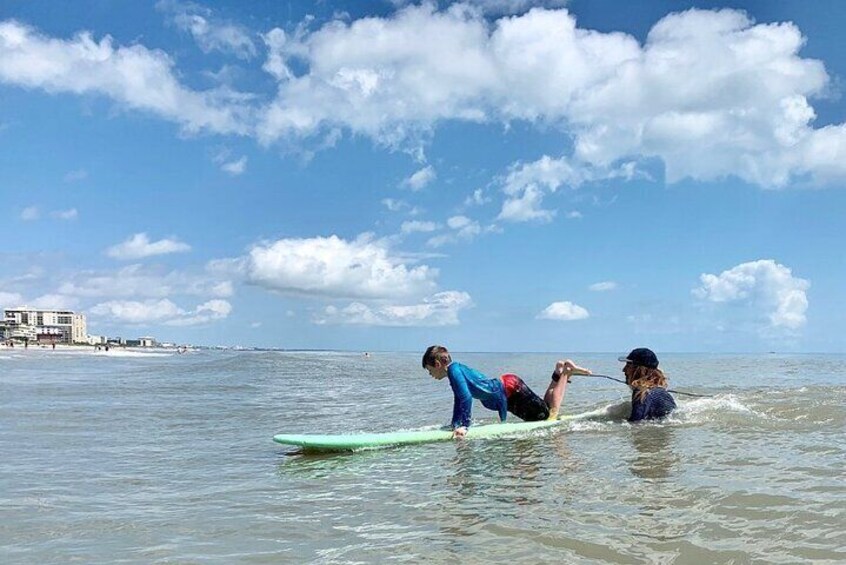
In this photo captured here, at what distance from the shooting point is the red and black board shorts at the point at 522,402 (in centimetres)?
1198

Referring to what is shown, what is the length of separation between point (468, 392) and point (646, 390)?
3.86 meters

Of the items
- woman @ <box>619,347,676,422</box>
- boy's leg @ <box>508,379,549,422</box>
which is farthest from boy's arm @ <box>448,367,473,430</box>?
woman @ <box>619,347,676,422</box>

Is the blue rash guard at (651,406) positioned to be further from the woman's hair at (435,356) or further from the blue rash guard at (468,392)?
the woman's hair at (435,356)

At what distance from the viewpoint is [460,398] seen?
1042cm

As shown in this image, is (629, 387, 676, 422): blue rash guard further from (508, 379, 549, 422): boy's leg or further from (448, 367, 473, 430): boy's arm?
(448, 367, 473, 430): boy's arm

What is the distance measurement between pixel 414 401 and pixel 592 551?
15904mm

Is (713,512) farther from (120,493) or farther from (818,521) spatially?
(120,493)

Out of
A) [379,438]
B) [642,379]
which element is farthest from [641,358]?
[379,438]

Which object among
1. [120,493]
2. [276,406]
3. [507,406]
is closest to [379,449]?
[507,406]

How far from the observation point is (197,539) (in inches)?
212

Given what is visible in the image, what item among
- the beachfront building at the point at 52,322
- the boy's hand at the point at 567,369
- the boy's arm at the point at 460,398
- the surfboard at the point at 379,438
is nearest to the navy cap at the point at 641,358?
the boy's hand at the point at 567,369

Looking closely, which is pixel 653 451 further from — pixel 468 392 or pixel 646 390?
pixel 646 390

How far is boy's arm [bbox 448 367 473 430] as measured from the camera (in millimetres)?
10336

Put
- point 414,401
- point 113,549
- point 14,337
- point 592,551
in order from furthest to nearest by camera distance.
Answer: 1. point 14,337
2. point 414,401
3. point 113,549
4. point 592,551
